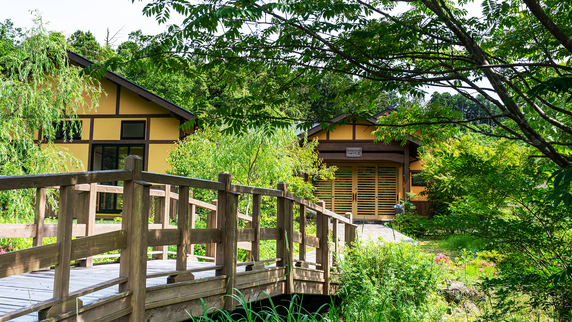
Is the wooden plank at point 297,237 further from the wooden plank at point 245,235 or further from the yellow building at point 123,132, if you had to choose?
the yellow building at point 123,132

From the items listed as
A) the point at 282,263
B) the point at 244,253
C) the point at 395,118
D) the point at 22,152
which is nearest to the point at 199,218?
the point at 244,253

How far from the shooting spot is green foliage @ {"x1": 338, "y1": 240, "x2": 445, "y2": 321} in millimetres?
5559

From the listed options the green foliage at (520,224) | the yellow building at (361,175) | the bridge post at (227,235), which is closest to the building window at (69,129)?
the bridge post at (227,235)

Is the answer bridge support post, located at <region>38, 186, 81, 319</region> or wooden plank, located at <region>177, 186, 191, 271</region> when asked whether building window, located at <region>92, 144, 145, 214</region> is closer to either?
wooden plank, located at <region>177, 186, 191, 271</region>

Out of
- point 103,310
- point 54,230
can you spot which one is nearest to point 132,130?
point 54,230

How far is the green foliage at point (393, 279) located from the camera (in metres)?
5.56

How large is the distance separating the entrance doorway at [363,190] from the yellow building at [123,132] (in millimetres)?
7143

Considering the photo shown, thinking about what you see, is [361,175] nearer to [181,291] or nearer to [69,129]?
[69,129]

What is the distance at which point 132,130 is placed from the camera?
15656mm

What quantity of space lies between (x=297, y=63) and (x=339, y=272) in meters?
3.78

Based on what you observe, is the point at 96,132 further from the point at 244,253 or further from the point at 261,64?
the point at 261,64

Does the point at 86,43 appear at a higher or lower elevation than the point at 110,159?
higher

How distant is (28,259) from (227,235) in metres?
2.00

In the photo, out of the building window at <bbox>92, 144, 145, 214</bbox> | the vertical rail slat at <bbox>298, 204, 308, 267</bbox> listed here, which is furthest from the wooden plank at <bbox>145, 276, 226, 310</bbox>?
the building window at <bbox>92, 144, 145, 214</bbox>
